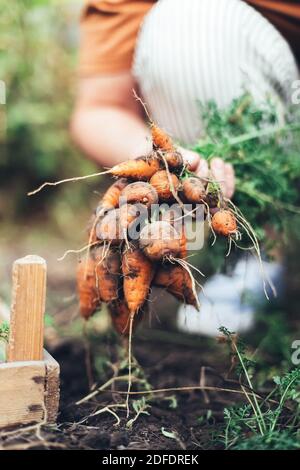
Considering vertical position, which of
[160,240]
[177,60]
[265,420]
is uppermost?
[177,60]

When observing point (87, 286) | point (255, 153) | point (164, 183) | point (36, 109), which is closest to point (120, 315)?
point (87, 286)

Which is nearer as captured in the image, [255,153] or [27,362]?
[27,362]

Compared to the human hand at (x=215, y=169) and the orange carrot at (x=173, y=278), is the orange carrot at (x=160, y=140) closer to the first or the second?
the human hand at (x=215, y=169)

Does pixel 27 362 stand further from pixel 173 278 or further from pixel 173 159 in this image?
pixel 173 159

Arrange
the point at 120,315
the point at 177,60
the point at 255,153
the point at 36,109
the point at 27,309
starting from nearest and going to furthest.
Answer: the point at 27,309, the point at 120,315, the point at 255,153, the point at 177,60, the point at 36,109

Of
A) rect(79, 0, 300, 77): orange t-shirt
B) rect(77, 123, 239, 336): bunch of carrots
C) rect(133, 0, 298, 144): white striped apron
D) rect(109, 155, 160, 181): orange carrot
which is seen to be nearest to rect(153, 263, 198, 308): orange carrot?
rect(77, 123, 239, 336): bunch of carrots

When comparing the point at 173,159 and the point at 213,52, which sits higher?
the point at 213,52

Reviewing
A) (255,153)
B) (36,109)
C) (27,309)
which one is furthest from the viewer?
(36,109)
